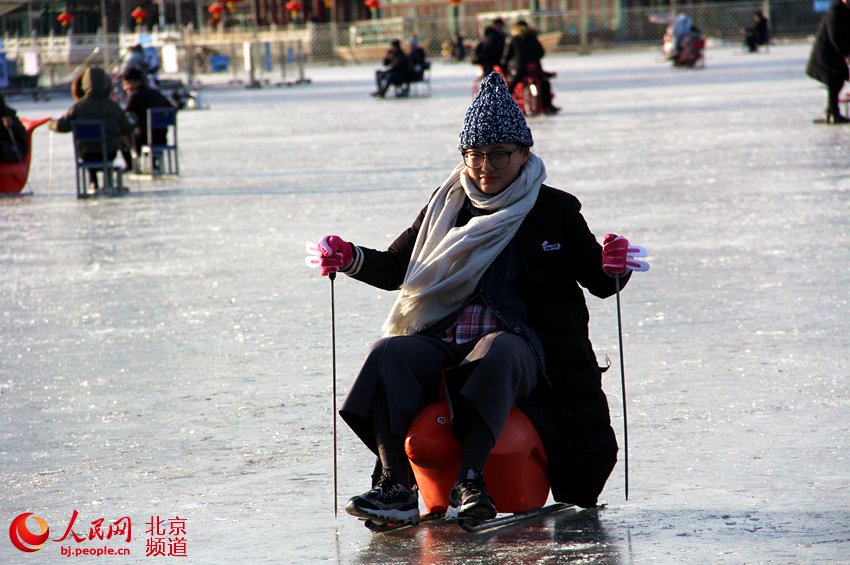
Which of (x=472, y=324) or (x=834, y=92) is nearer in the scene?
(x=472, y=324)

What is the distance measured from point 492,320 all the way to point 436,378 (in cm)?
22

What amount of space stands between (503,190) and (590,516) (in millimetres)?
880

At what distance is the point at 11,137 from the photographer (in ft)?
42.8

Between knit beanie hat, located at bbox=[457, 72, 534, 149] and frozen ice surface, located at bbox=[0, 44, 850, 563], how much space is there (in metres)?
1.01

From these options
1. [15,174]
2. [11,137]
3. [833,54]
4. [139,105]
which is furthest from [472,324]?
[833,54]

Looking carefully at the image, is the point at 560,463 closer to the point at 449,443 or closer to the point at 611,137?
the point at 449,443

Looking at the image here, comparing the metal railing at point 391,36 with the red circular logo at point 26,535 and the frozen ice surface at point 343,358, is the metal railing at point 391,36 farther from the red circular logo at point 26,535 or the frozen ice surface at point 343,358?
the red circular logo at point 26,535

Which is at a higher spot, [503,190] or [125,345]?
[503,190]

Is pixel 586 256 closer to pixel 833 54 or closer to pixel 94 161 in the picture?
pixel 94 161

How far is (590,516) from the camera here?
3648 millimetres

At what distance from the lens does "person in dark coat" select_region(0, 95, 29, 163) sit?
12836mm

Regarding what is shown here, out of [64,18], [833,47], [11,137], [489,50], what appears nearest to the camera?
[11,137]

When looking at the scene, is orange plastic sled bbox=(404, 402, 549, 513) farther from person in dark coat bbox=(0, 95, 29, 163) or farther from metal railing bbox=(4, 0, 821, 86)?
metal railing bbox=(4, 0, 821, 86)

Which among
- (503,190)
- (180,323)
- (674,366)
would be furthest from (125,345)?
(503,190)
